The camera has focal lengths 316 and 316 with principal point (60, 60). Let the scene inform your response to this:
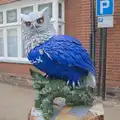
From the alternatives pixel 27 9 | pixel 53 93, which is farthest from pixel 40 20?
pixel 27 9

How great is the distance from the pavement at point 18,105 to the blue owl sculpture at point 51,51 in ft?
11.2

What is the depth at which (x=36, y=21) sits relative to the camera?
2402mm

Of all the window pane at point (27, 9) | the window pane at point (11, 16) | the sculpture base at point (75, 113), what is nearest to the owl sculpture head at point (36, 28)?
the sculpture base at point (75, 113)

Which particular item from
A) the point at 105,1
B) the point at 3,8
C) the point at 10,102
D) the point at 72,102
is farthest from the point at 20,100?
the point at 72,102

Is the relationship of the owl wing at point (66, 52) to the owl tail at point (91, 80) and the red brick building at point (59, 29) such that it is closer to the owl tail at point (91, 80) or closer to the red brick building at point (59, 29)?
the owl tail at point (91, 80)

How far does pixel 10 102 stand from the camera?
7355 mm

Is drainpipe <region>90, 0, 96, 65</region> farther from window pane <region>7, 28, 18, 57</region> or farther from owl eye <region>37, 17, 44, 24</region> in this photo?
owl eye <region>37, 17, 44, 24</region>

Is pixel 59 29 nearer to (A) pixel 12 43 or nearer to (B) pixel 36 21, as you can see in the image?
(A) pixel 12 43

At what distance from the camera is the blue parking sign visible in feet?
21.7

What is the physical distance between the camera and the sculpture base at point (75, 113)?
2.57 meters

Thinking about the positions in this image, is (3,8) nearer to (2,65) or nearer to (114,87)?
(2,65)

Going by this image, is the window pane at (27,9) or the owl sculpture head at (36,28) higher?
the window pane at (27,9)

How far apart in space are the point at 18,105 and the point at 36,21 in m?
4.80

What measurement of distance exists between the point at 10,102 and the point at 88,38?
2.39 meters
